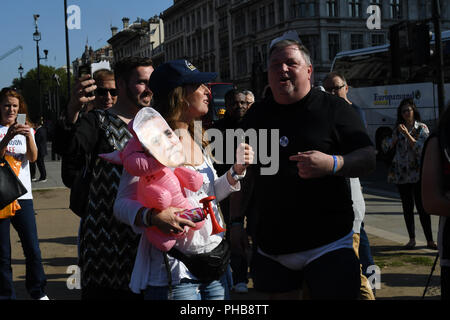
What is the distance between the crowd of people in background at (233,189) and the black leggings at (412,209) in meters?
4.43

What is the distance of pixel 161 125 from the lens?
2.52m

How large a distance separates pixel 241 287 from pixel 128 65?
9.71 ft

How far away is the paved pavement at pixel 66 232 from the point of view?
6289mm

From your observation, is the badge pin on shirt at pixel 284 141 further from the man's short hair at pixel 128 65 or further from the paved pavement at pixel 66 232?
the paved pavement at pixel 66 232

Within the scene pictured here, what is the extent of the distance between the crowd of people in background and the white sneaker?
7.39ft

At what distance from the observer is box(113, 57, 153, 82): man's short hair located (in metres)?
3.25

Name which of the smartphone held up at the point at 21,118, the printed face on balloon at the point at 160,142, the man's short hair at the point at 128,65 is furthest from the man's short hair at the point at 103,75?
the smartphone held up at the point at 21,118

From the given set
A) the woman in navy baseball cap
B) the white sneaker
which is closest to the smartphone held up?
the white sneaker

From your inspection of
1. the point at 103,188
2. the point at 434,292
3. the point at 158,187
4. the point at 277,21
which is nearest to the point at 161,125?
the point at 158,187

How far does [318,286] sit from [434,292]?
2831mm
